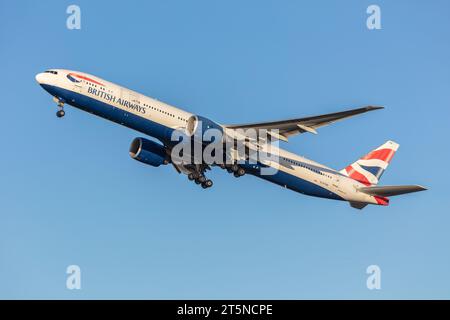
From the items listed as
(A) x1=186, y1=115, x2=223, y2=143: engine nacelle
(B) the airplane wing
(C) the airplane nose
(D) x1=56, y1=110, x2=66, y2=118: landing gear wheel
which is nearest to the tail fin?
(B) the airplane wing

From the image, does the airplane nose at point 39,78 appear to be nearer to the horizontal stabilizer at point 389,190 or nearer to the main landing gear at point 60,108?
the main landing gear at point 60,108

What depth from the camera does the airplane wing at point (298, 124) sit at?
45688 mm

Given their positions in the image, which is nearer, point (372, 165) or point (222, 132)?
point (222, 132)

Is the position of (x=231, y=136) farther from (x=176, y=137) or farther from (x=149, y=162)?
(x=149, y=162)

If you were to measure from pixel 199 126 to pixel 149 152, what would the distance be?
6726 mm

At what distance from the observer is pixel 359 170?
5725cm

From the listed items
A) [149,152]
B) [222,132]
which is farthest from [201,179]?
[222,132]

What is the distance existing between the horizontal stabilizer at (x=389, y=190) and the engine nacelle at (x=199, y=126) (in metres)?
13.1

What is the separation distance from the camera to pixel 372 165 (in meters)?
58.0

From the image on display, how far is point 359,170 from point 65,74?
23.6 metres

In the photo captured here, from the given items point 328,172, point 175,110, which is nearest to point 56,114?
point 175,110

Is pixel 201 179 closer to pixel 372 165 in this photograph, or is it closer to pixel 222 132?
pixel 222 132

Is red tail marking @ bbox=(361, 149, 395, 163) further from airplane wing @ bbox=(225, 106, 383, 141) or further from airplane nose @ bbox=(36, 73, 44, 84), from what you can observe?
airplane nose @ bbox=(36, 73, 44, 84)

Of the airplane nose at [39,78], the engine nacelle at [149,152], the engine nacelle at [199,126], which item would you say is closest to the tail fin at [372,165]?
the engine nacelle at [199,126]
